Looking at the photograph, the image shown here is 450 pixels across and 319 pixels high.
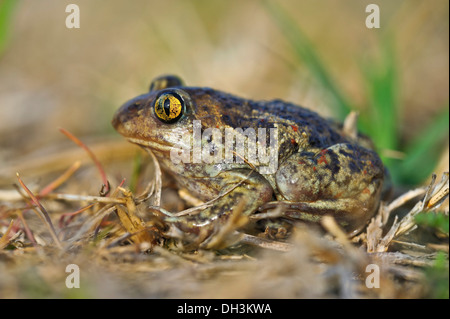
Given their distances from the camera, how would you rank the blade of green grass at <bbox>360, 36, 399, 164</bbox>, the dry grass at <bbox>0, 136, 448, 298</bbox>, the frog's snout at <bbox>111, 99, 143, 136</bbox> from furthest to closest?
the blade of green grass at <bbox>360, 36, 399, 164</bbox> → the frog's snout at <bbox>111, 99, 143, 136</bbox> → the dry grass at <bbox>0, 136, 448, 298</bbox>

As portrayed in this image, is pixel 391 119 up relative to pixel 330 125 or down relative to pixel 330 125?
up

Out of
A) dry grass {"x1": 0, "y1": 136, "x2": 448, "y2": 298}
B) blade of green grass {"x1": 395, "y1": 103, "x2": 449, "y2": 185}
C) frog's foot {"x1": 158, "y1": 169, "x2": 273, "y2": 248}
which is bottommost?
dry grass {"x1": 0, "y1": 136, "x2": 448, "y2": 298}

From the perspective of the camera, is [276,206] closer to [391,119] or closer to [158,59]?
[391,119]

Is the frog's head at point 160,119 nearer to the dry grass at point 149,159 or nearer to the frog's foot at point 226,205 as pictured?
the dry grass at point 149,159

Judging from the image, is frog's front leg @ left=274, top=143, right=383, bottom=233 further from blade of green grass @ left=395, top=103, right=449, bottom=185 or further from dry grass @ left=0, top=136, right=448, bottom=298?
blade of green grass @ left=395, top=103, right=449, bottom=185

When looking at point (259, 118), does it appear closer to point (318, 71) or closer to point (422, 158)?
point (318, 71)

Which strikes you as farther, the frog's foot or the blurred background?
the blurred background

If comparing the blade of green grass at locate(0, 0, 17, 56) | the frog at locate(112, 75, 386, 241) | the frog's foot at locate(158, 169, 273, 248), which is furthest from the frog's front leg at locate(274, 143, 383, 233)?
the blade of green grass at locate(0, 0, 17, 56)

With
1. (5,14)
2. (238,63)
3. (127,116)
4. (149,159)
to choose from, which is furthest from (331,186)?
(238,63)
